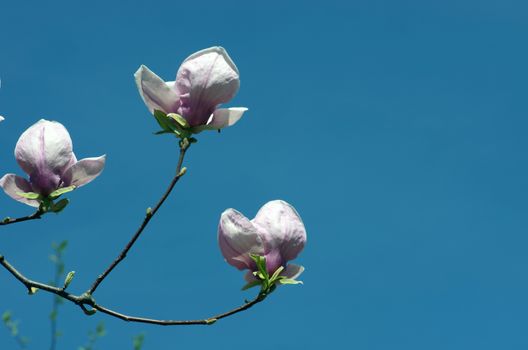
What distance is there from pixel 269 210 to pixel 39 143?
531mm

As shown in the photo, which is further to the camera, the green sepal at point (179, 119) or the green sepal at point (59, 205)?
the green sepal at point (59, 205)

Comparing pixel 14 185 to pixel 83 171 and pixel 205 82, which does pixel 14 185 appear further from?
pixel 205 82

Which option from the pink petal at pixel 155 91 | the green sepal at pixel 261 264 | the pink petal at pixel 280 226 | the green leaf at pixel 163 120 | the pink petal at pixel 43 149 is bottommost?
the pink petal at pixel 43 149

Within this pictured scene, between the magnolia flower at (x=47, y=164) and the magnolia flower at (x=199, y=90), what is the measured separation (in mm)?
209

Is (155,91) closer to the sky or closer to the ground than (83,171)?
closer to the sky

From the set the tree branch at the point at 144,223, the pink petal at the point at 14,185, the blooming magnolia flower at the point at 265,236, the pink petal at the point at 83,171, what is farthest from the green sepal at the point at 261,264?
the pink petal at the point at 14,185

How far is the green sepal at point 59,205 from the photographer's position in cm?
181

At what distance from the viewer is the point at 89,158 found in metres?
1.79

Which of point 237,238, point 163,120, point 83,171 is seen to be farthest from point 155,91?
point 237,238

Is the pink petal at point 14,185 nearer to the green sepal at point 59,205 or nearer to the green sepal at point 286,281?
the green sepal at point 59,205

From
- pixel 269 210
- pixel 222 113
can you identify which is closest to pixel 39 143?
pixel 222 113

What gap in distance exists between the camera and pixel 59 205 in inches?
71.3

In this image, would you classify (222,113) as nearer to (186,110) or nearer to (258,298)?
(186,110)

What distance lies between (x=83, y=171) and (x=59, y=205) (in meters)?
0.10
